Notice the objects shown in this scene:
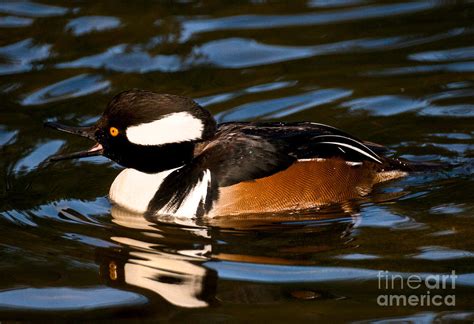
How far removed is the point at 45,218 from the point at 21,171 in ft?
3.69

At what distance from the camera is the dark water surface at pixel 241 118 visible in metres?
6.66

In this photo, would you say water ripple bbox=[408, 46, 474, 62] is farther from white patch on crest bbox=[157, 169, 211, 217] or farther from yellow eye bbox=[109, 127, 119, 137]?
yellow eye bbox=[109, 127, 119, 137]

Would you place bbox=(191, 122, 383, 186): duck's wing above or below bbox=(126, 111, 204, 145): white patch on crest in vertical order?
below

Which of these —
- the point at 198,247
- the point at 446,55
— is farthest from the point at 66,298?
the point at 446,55

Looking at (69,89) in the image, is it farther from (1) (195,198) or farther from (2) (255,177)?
(2) (255,177)

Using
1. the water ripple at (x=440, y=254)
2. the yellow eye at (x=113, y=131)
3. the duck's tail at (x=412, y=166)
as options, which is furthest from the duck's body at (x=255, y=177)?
the water ripple at (x=440, y=254)

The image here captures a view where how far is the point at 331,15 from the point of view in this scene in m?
12.4

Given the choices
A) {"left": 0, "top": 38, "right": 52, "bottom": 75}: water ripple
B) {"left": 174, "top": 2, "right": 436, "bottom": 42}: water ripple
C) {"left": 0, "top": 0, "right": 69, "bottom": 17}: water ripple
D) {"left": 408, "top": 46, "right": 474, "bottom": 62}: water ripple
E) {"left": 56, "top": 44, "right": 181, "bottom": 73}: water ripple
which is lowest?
{"left": 408, "top": 46, "right": 474, "bottom": 62}: water ripple

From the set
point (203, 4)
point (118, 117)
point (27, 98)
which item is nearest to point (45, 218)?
point (118, 117)

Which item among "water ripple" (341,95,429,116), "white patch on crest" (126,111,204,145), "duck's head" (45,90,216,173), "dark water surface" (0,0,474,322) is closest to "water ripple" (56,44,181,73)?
"dark water surface" (0,0,474,322)

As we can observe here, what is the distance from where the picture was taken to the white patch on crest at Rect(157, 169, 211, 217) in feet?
26.6

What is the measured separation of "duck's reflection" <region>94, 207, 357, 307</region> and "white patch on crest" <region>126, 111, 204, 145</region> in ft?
2.04

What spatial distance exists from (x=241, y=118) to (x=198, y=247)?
287cm

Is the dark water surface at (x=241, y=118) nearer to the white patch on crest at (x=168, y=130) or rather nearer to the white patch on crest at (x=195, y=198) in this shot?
the white patch on crest at (x=195, y=198)
